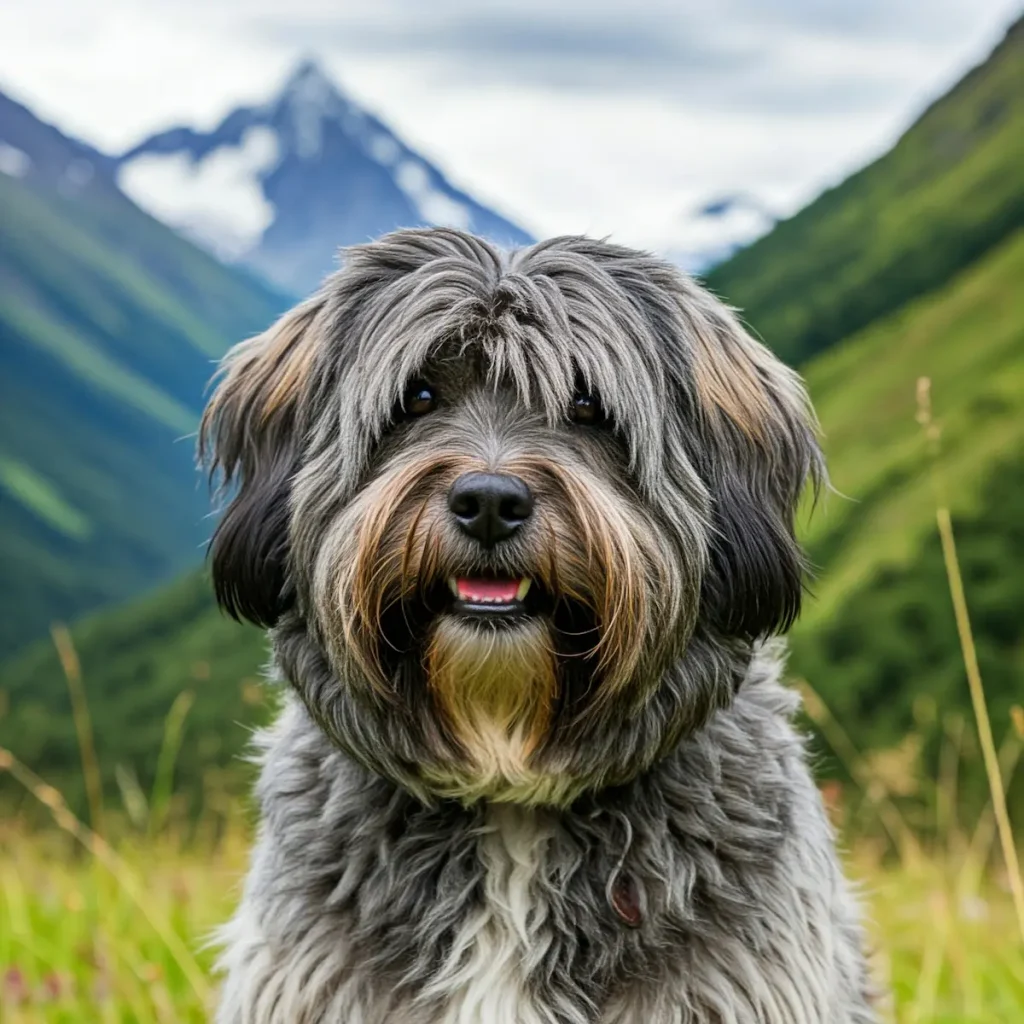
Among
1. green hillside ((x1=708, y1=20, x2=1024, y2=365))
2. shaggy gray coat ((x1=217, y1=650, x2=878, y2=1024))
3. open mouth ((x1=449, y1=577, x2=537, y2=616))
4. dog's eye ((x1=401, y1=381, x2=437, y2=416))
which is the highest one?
green hillside ((x1=708, y1=20, x2=1024, y2=365))

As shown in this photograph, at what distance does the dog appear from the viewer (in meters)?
3.12

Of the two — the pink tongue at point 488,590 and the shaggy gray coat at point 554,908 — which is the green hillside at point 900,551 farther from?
the pink tongue at point 488,590

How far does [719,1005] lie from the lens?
10.9ft

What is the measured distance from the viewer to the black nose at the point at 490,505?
115 inches

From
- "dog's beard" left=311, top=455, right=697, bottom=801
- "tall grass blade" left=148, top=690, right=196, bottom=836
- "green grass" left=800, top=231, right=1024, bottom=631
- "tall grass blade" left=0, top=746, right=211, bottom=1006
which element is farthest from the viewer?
"green grass" left=800, top=231, right=1024, bottom=631

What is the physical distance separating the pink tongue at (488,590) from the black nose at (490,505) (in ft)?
0.52

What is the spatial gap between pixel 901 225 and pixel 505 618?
21.2 m

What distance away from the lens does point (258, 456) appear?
12.1 feet

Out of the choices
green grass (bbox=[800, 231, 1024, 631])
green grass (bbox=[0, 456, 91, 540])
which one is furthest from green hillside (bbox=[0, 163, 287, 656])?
green grass (bbox=[800, 231, 1024, 631])

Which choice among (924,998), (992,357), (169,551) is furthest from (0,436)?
(924,998)

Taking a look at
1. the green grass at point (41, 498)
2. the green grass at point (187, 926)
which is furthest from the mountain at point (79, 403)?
the green grass at point (187, 926)

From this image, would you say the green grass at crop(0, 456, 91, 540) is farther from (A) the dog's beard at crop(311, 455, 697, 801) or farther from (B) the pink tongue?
(B) the pink tongue

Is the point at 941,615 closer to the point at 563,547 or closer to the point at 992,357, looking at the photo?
the point at 992,357

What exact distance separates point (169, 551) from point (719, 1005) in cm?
2420
